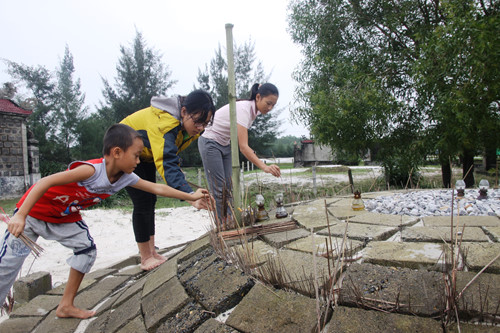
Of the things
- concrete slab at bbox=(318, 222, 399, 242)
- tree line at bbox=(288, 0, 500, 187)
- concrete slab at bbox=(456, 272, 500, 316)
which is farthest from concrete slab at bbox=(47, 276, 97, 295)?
tree line at bbox=(288, 0, 500, 187)

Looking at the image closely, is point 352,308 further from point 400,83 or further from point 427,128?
point 400,83

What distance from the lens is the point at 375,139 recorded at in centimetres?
804

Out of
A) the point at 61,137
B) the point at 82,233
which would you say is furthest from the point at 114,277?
the point at 61,137

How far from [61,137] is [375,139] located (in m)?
21.3

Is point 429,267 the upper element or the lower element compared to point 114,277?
upper

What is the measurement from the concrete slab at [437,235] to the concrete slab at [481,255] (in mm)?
110

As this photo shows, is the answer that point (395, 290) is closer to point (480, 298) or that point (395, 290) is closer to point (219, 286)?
point (480, 298)

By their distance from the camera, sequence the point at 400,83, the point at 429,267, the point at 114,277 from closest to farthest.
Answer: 1. the point at 429,267
2. the point at 114,277
3. the point at 400,83

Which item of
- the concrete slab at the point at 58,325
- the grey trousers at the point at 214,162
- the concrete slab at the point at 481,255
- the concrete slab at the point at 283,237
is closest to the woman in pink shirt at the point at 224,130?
the grey trousers at the point at 214,162

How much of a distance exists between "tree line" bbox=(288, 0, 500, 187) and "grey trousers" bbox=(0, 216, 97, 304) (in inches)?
239

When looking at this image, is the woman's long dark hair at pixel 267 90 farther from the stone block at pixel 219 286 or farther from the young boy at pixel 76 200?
the stone block at pixel 219 286

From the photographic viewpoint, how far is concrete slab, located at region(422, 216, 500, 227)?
6.75ft

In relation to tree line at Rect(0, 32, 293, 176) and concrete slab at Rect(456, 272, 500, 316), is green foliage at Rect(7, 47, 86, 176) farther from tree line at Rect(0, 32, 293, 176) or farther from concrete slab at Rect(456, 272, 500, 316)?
concrete slab at Rect(456, 272, 500, 316)

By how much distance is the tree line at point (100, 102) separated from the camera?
21219 mm
